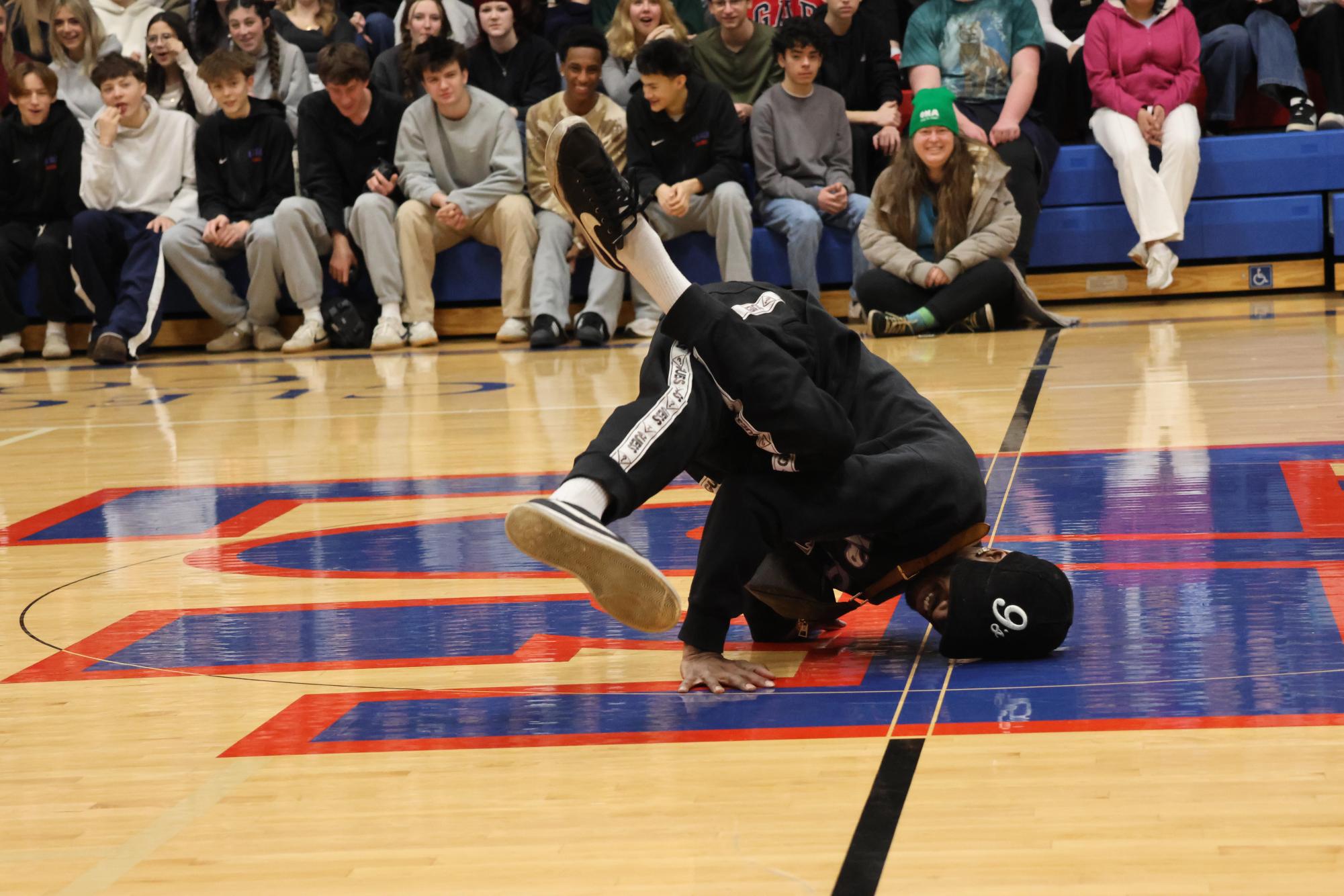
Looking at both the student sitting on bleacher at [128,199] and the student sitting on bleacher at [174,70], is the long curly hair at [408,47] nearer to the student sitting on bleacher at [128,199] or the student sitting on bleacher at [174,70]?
the student sitting on bleacher at [174,70]

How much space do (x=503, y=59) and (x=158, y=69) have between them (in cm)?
183

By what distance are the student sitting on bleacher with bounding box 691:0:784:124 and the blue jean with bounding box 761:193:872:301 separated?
2.49ft

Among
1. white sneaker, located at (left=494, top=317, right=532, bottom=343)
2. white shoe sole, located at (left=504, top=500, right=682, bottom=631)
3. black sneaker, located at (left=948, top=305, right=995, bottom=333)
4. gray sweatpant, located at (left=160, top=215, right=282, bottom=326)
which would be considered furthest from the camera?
gray sweatpant, located at (left=160, top=215, right=282, bottom=326)

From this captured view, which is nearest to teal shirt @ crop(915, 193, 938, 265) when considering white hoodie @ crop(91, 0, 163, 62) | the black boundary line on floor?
white hoodie @ crop(91, 0, 163, 62)

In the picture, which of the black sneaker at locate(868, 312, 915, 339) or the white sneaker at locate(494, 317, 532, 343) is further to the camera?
the white sneaker at locate(494, 317, 532, 343)

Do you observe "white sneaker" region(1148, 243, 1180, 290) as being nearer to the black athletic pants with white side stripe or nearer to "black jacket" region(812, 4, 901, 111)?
"black jacket" region(812, 4, 901, 111)

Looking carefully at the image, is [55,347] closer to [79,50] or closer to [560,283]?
[79,50]

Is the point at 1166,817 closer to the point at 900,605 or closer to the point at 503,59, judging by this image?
the point at 900,605

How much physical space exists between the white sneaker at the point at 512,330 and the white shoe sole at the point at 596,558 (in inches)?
218

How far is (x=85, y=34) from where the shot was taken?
27.6 ft

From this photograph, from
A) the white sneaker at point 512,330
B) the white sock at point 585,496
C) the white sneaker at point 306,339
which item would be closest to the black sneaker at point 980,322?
the white sneaker at point 512,330

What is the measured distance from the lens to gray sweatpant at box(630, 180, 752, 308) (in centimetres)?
734

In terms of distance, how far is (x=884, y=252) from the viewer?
6.66 meters

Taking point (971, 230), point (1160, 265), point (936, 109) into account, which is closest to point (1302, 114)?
point (1160, 265)
